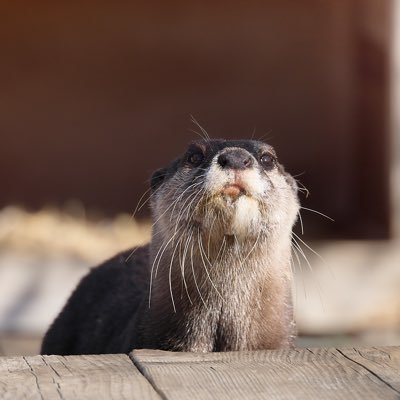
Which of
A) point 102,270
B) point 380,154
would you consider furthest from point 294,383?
point 380,154

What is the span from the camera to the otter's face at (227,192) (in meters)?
3.38

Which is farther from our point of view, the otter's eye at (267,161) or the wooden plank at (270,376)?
the otter's eye at (267,161)

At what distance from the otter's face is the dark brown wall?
4.61 m

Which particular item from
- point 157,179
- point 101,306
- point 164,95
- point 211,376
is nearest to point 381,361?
point 211,376

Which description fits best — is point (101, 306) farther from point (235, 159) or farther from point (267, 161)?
point (235, 159)

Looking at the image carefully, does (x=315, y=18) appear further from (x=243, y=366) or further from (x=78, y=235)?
(x=243, y=366)

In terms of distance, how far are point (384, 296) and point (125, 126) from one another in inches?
111

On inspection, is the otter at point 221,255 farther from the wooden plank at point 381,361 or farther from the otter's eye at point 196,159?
the wooden plank at point 381,361

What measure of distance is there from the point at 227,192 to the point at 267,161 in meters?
0.40

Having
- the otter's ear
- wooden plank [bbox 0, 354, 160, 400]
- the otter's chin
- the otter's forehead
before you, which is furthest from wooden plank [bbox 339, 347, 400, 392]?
the otter's ear

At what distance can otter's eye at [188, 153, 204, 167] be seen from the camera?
12.2ft

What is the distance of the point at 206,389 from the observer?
243 centimetres

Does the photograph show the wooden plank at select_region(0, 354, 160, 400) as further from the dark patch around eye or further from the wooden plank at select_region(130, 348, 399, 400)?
the dark patch around eye

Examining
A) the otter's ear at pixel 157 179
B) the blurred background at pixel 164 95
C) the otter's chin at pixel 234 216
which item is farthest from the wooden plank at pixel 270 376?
the blurred background at pixel 164 95
